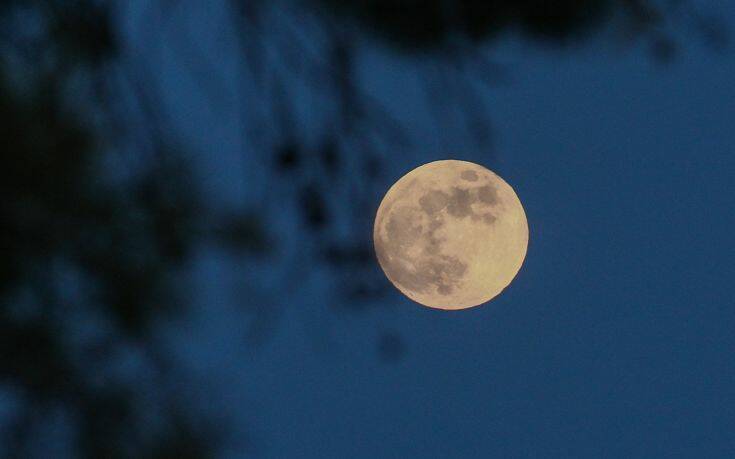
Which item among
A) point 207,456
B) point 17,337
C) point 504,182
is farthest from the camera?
point 504,182

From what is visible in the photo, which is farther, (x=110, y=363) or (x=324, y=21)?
(x=110, y=363)

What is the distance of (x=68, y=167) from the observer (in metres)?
1.54

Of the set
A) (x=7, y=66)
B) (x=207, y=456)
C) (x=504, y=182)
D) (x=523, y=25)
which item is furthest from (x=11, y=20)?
(x=504, y=182)

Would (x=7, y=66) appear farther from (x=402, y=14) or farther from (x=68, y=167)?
(x=402, y=14)

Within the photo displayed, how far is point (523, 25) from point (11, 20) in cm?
94

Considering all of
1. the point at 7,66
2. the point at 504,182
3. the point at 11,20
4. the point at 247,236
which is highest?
the point at 504,182

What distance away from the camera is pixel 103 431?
1.54 meters

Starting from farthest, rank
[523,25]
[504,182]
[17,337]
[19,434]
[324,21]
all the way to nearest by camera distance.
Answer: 1. [504,182]
2. [523,25]
3. [17,337]
4. [19,434]
5. [324,21]

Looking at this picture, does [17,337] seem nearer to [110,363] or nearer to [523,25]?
[110,363]

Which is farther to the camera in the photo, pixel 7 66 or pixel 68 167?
pixel 68 167

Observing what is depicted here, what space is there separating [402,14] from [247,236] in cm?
46

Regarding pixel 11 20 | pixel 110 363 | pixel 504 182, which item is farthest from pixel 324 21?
pixel 504 182

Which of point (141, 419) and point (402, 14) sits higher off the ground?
point (402, 14)

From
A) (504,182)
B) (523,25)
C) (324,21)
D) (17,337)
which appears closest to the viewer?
(324,21)
